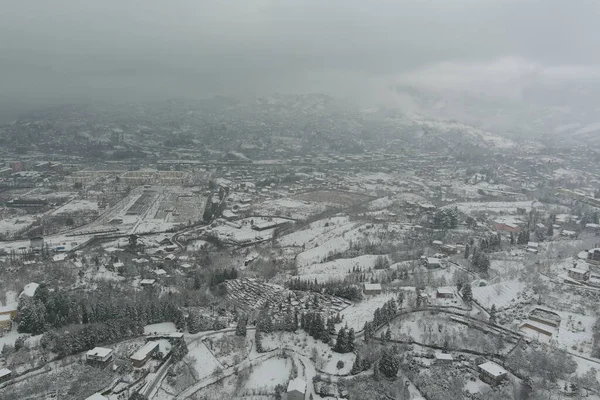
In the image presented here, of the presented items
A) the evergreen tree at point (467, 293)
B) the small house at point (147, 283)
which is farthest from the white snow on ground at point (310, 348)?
the small house at point (147, 283)

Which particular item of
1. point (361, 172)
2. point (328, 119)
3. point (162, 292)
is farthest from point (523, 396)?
point (328, 119)

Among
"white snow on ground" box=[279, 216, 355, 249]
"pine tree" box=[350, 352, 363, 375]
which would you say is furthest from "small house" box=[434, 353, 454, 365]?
"white snow on ground" box=[279, 216, 355, 249]

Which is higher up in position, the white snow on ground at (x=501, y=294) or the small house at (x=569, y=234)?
the white snow on ground at (x=501, y=294)

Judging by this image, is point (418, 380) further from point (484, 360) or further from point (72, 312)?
point (72, 312)

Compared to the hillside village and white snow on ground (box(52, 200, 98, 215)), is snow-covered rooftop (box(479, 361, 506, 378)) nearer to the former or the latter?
the hillside village

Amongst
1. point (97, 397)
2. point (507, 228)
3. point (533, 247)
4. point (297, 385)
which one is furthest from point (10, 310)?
point (507, 228)

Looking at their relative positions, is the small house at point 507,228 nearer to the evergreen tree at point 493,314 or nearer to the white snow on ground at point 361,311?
the evergreen tree at point 493,314
